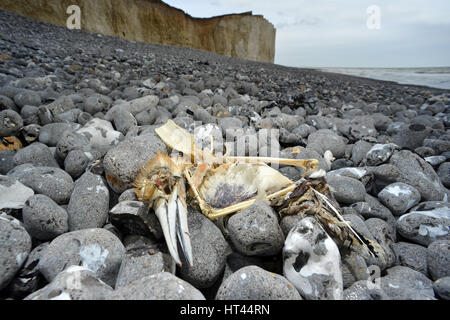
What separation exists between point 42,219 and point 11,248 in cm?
27

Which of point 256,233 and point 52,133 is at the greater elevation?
point 52,133

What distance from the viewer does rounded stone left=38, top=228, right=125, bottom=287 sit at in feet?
4.72

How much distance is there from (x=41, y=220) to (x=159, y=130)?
45.2 inches

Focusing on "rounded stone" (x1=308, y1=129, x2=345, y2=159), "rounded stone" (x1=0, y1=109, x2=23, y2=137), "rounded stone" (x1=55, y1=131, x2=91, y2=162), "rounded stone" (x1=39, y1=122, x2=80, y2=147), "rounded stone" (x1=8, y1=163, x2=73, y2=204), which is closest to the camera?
"rounded stone" (x1=8, y1=163, x2=73, y2=204)

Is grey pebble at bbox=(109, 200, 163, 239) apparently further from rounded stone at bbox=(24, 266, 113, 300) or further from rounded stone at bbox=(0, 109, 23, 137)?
rounded stone at bbox=(0, 109, 23, 137)

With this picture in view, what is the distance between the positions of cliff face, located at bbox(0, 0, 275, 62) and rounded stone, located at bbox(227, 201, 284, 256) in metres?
15.9

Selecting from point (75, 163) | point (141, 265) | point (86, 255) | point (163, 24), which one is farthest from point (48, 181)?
point (163, 24)

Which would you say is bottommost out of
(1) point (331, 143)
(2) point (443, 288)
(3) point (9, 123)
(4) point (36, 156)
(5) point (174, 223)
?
(2) point (443, 288)

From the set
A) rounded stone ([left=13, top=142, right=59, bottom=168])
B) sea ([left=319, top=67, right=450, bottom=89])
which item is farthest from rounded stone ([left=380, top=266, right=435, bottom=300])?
sea ([left=319, top=67, right=450, bottom=89])

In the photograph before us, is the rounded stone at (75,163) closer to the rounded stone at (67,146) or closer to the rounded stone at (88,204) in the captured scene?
the rounded stone at (67,146)

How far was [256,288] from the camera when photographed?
1301mm

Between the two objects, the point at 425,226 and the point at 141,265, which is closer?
the point at 141,265

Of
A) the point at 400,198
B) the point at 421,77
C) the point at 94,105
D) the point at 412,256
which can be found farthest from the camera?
the point at 421,77

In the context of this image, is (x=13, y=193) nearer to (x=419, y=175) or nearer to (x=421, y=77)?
(x=419, y=175)
